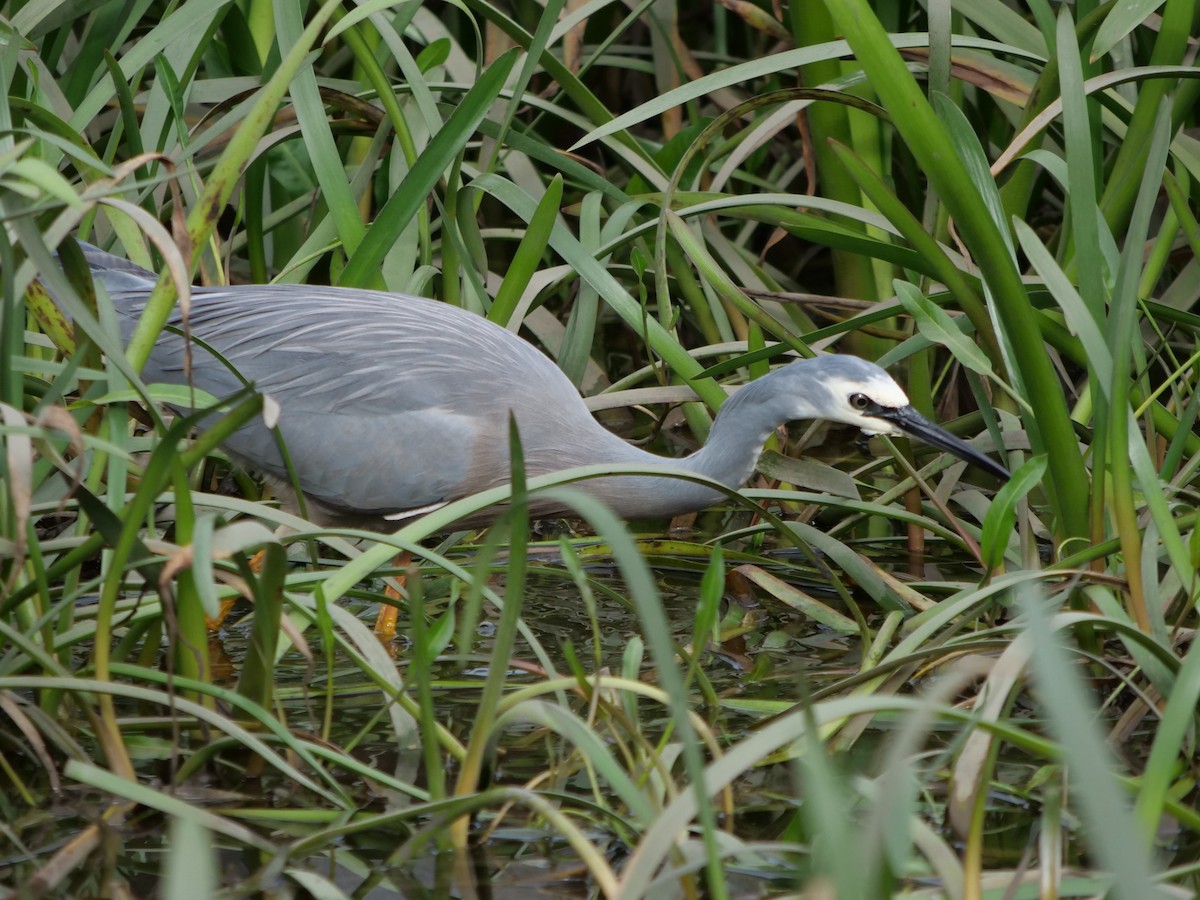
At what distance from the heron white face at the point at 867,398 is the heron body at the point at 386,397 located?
29 centimetres

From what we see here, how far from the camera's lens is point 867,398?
10.7 feet

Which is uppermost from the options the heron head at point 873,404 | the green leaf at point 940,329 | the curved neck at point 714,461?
the green leaf at point 940,329

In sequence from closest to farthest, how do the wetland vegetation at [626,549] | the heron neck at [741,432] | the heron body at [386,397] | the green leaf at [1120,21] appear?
the wetland vegetation at [626,549], the green leaf at [1120,21], the heron neck at [741,432], the heron body at [386,397]

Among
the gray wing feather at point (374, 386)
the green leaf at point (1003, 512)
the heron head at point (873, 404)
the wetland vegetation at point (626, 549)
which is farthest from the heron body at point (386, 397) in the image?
the green leaf at point (1003, 512)

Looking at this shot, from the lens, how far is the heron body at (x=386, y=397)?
11.7ft

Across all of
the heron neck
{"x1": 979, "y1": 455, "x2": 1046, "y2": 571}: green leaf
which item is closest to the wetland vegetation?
{"x1": 979, "y1": 455, "x2": 1046, "y2": 571}: green leaf

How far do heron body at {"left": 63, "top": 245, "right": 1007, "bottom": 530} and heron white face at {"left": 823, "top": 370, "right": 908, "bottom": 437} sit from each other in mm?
291

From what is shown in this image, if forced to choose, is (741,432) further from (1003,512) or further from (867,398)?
(1003,512)

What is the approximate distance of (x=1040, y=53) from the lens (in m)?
3.91

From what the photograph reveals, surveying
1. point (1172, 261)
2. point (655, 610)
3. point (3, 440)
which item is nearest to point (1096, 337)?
point (655, 610)

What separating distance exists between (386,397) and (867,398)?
1221 mm

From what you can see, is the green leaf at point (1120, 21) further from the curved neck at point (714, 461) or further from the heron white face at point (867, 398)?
the curved neck at point (714, 461)

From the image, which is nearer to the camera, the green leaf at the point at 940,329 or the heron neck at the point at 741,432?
the green leaf at the point at 940,329

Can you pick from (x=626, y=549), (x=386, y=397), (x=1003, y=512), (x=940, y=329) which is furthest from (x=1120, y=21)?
(x=626, y=549)
